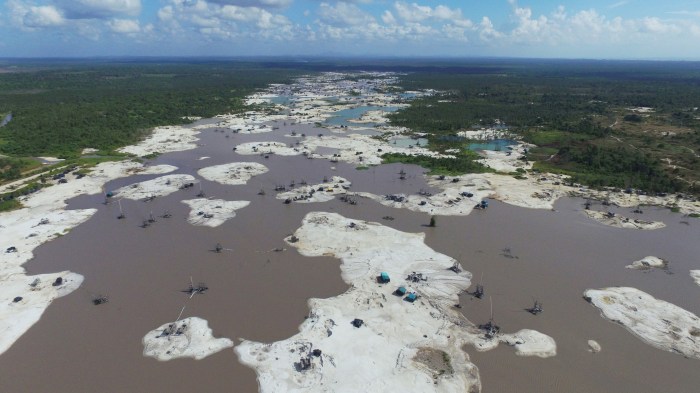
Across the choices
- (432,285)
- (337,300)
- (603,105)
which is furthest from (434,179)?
(603,105)

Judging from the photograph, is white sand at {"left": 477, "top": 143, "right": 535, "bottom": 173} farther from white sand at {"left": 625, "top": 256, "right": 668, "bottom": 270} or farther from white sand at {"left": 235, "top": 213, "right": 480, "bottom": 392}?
white sand at {"left": 235, "top": 213, "right": 480, "bottom": 392}

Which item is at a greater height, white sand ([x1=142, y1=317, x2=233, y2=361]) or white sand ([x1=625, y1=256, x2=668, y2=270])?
white sand ([x1=625, y1=256, x2=668, y2=270])

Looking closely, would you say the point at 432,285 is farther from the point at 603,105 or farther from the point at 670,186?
the point at 603,105

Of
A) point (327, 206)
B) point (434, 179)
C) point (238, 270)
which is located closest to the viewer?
point (238, 270)

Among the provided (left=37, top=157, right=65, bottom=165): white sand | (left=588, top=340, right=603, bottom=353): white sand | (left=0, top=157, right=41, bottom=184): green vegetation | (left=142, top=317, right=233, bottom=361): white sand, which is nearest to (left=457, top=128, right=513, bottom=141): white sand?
(left=588, top=340, right=603, bottom=353): white sand

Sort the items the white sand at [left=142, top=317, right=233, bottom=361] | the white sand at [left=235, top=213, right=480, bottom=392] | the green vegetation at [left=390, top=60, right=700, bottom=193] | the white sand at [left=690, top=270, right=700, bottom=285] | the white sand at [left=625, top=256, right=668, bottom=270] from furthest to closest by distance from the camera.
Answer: the green vegetation at [left=390, top=60, right=700, bottom=193] < the white sand at [left=625, top=256, right=668, bottom=270] < the white sand at [left=690, top=270, right=700, bottom=285] < the white sand at [left=142, top=317, right=233, bottom=361] < the white sand at [left=235, top=213, right=480, bottom=392]

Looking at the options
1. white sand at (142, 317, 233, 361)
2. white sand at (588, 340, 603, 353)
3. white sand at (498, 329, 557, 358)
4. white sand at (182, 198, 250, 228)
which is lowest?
white sand at (142, 317, 233, 361)
